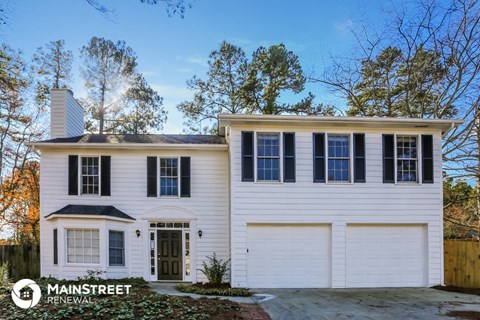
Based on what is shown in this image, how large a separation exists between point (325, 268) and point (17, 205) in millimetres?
17353

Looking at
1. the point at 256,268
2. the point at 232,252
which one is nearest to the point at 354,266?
the point at 256,268

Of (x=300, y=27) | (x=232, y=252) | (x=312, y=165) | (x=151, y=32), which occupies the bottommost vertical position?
(x=232, y=252)

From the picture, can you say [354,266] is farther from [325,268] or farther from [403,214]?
[403,214]

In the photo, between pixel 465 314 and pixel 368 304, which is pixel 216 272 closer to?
pixel 368 304

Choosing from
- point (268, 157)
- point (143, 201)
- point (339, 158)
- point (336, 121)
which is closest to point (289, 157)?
point (268, 157)

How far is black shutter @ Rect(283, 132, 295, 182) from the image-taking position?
39.7ft

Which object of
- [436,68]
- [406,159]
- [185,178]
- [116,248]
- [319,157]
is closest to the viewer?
[319,157]

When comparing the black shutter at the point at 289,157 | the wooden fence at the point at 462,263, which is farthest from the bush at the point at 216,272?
the wooden fence at the point at 462,263

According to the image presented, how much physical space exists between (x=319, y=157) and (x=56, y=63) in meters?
17.5

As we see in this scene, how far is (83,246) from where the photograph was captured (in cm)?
1235

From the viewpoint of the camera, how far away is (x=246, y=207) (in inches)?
471

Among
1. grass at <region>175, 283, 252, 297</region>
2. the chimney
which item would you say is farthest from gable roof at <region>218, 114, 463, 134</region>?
the chimney

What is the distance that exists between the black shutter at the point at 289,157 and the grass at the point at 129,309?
4.63 m

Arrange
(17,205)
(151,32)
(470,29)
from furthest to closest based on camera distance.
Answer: (17,205) < (470,29) < (151,32)
